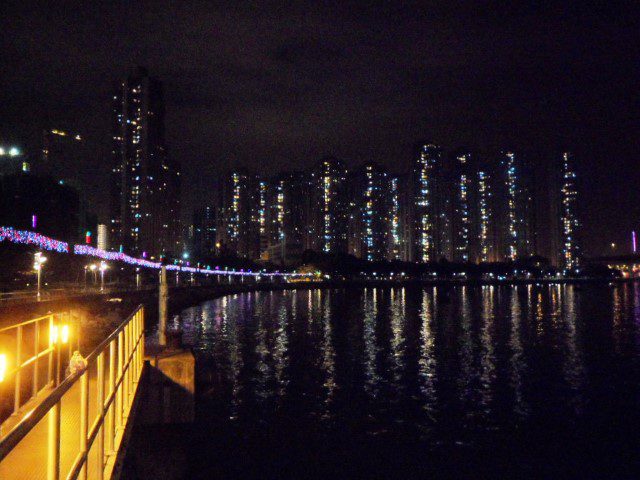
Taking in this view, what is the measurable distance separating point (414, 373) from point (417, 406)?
609 cm

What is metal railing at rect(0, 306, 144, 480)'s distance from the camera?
3.29 metres

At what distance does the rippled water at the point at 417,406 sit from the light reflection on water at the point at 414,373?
0.07m

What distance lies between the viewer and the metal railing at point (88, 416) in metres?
3.29

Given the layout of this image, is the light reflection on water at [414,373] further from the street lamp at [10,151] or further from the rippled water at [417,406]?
the street lamp at [10,151]

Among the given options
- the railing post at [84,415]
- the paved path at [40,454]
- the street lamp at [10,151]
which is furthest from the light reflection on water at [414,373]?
the street lamp at [10,151]

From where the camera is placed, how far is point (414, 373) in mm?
25812

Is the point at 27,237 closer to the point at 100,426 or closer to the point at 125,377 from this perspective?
the point at 125,377

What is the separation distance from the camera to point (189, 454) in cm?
1444

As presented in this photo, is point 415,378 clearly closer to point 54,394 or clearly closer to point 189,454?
point 189,454

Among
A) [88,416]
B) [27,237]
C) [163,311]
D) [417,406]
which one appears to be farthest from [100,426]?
[27,237]

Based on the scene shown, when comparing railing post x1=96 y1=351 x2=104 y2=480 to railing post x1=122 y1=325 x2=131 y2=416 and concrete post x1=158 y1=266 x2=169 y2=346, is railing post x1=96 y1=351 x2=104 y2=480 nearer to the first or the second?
railing post x1=122 y1=325 x2=131 y2=416

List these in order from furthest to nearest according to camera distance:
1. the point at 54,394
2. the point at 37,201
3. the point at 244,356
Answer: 1. the point at 37,201
2. the point at 244,356
3. the point at 54,394

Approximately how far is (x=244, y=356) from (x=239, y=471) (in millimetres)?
16923

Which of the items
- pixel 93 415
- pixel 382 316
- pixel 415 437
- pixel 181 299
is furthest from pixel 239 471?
pixel 181 299
